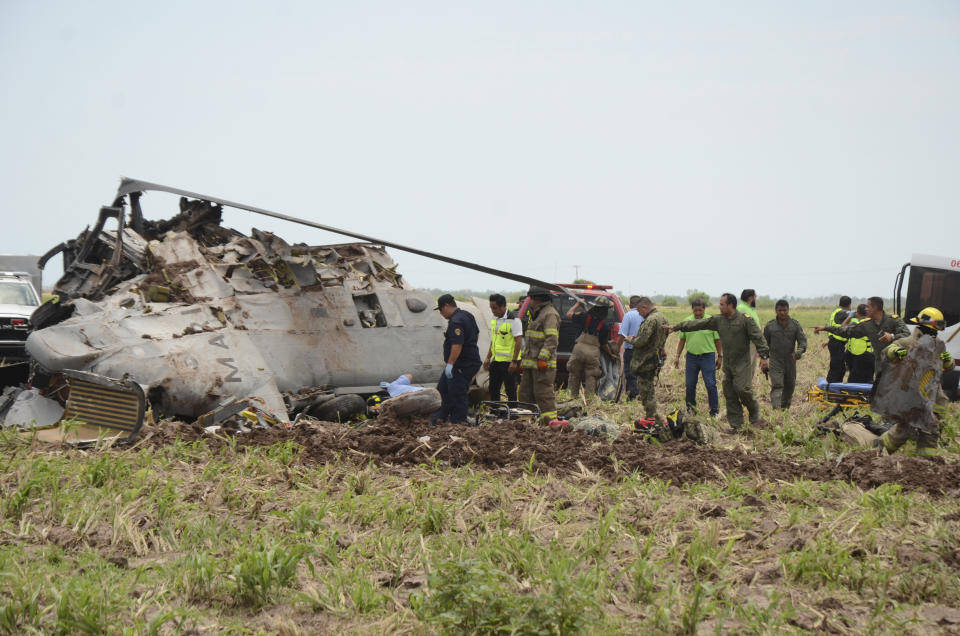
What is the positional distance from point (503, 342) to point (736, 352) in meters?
3.11

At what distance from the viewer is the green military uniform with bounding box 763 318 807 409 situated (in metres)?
11.7

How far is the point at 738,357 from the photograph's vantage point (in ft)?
33.8

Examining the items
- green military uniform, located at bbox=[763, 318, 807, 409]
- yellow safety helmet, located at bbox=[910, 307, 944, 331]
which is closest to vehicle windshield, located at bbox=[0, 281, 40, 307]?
green military uniform, located at bbox=[763, 318, 807, 409]

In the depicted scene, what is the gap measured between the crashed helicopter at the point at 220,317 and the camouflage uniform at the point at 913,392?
12.9 ft

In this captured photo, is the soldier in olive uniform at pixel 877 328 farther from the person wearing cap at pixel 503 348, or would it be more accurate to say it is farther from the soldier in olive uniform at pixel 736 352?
the person wearing cap at pixel 503 348

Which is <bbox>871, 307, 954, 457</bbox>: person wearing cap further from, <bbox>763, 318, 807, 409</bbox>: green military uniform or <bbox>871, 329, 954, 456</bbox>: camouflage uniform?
<bbox>763, 318, 807, 409</bbox>: green military uniform

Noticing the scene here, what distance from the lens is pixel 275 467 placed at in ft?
21.8

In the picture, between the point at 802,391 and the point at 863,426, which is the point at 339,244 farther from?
the point at 802,391

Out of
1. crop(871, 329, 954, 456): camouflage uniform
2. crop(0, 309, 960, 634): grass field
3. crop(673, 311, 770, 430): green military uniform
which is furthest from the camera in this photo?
crop(673, 311, 770, 430): green military uniform

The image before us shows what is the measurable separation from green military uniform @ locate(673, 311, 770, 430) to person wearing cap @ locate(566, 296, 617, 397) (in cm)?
213

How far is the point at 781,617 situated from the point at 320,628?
228 centimetres

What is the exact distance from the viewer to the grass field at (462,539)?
13.0 feet

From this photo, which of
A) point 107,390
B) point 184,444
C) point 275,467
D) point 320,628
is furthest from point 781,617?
point 107,390

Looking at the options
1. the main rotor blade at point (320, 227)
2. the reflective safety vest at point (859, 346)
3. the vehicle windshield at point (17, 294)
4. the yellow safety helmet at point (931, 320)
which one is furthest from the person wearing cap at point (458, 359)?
the vehicle windshield at point (17, 294)
